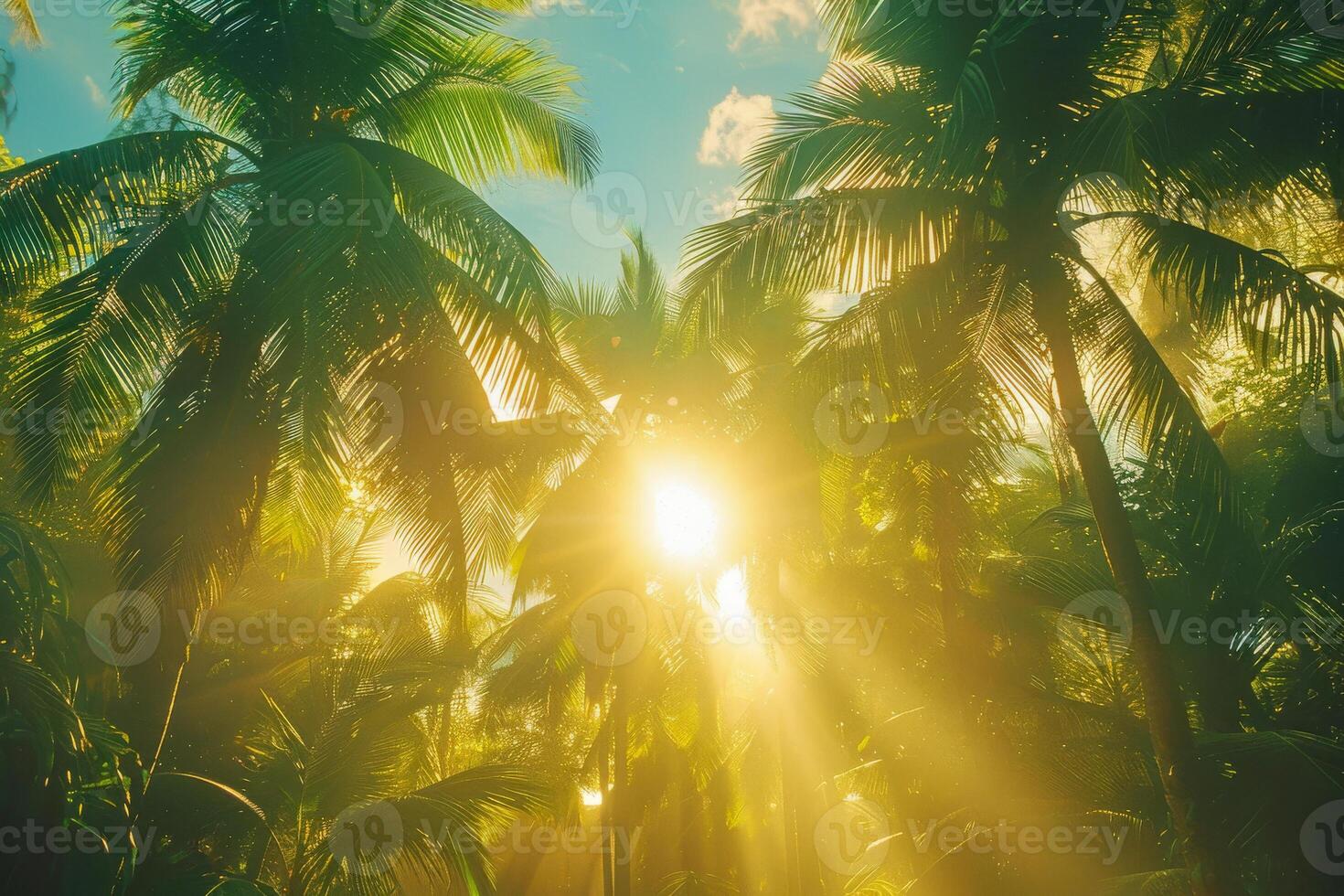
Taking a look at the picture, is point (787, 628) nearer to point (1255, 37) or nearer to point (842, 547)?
point (842, 547)

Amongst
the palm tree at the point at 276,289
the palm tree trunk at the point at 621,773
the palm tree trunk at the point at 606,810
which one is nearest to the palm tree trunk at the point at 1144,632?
the palm tree at the point at 276,289

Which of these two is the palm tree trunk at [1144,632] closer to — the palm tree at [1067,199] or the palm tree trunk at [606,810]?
the palm tree at [1067,199]

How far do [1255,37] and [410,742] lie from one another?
11208mm

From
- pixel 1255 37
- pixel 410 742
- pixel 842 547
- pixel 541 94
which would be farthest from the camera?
pixel 842 547

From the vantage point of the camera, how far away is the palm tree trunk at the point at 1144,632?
5160mm

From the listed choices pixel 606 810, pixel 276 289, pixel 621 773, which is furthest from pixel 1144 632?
pixel 606 810

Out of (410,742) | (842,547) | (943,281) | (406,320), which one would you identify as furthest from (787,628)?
(406,320)

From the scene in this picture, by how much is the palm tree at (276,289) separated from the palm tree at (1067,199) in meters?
2.38

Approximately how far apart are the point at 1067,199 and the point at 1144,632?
364 centimetres

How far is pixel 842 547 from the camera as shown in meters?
15.0

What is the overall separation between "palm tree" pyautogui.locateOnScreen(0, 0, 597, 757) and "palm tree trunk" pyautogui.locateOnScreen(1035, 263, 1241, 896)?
4.24 m

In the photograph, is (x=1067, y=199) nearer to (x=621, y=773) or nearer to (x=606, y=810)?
(x=621, y=773)

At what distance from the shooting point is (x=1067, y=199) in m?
6.76

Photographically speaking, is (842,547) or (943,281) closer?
(943,281)
